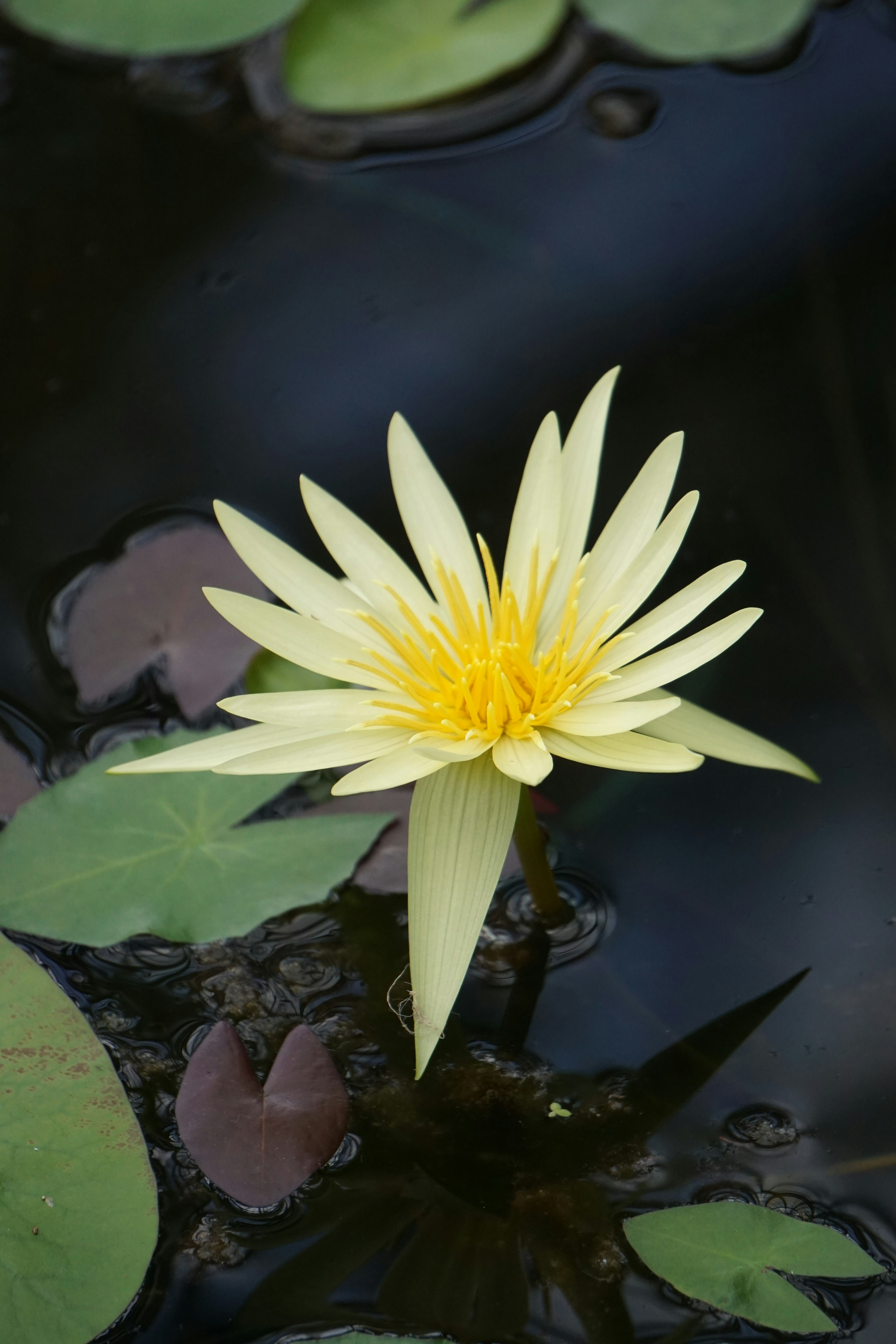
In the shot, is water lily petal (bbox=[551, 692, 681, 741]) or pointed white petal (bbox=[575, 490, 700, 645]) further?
pointed white petal (bbox=[575, 490, 700, 645])

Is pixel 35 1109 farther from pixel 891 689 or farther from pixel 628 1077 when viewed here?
pixel 891 689

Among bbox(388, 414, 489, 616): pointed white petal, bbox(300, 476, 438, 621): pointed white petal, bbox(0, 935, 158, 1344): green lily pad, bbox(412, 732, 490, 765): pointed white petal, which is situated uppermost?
bbox(388, 414, 489, 616): pointed white petal

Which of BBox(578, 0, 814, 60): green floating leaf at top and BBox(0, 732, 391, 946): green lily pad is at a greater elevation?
BBox(578, 0, 814, 60): green floating leaf at top

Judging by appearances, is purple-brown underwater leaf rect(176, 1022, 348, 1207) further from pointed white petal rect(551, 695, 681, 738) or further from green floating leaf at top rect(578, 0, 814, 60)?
green floating leaf at top rect(578, 0, 814, 60)

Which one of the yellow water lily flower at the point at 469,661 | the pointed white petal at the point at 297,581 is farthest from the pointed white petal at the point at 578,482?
the pointed white petal at the point at 297,581

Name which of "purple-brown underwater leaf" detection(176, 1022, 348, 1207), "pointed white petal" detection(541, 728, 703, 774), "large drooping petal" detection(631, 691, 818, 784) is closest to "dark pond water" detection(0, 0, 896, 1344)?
"purple-brown underwater leaf" detection(176, 1022, 348, 1207)

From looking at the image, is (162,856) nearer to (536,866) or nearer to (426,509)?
(536,866)
